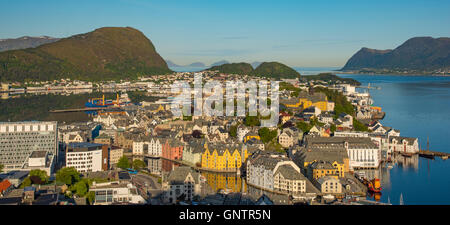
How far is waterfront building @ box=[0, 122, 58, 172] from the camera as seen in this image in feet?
38.7

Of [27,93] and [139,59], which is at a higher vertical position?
[139,59]

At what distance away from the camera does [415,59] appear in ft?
306

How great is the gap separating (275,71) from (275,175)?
40.3 metres

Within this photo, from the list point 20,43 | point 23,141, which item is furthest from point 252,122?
point 20,43

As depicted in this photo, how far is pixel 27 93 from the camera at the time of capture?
38.2 m

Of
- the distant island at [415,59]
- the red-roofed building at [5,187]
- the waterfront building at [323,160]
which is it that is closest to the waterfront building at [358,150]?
the waterfront building at [323,160]

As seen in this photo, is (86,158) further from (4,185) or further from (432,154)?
(432,154)

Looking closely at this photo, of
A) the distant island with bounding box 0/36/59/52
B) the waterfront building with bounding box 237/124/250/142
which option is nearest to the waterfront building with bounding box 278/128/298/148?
the waterfront building with bounding box 237/124/250/142

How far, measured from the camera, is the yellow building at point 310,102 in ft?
74.9

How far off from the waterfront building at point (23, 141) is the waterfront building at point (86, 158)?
0.62 m

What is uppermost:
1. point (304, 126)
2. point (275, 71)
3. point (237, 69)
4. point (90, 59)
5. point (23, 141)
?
point (90, 59)

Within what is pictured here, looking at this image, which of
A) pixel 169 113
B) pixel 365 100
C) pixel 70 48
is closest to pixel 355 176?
pixel 169 113

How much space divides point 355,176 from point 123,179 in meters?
6.16
